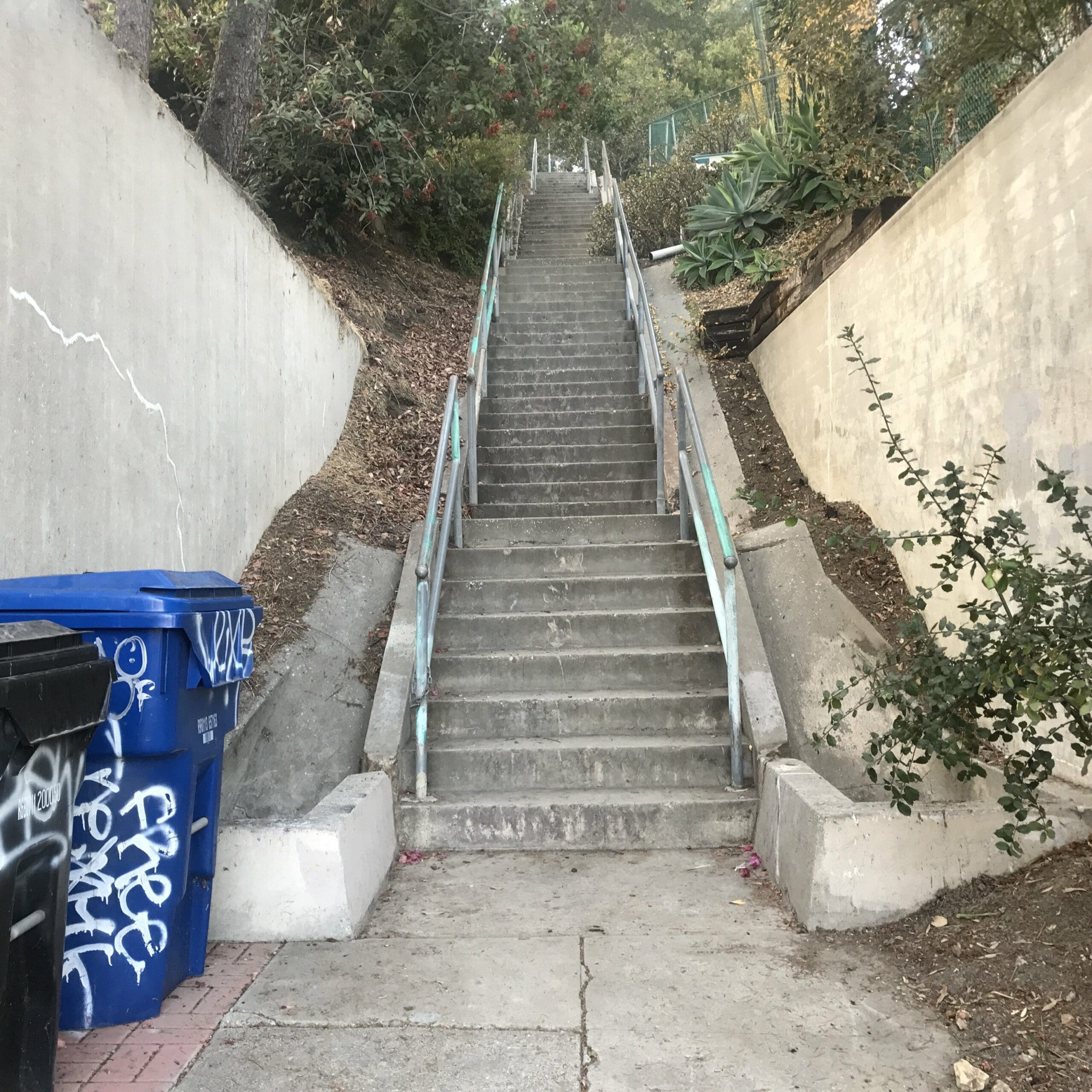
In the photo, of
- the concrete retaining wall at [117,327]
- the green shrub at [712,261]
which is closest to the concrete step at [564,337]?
the green shrub at [712,261]

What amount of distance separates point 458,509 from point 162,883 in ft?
11.6

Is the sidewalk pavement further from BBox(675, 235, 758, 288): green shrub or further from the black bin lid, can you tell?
BBox(675, 235, 758, 288): green shrub

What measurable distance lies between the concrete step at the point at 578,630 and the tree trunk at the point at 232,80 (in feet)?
14.7

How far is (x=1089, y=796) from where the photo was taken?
3.32 m

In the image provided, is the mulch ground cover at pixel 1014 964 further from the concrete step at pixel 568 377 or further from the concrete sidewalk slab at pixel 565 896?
the concrete step at pixel 568 377

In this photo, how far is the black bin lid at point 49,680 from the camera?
196cm

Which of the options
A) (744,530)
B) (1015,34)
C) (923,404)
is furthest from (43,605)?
(1015,34)

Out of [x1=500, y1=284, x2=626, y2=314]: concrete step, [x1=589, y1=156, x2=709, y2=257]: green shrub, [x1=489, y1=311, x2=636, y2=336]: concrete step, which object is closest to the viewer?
[x1=489, y1=311, x2=636, y2=336]: concrete step

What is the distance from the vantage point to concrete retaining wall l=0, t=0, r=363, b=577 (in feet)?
10.3

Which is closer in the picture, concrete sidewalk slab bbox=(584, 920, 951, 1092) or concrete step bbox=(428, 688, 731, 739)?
concrete sidewalk slab bbox=(584, 920, 951, 1092)

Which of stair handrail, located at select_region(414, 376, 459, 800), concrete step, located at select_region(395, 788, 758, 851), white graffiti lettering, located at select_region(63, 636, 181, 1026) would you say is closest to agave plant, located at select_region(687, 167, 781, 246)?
stair handrail, located at select_region(414, 376, 459, 800)

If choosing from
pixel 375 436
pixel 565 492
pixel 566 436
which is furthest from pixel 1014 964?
pixel 375 436

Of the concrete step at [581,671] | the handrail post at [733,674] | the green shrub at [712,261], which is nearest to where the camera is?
the handrail post at [733,674]

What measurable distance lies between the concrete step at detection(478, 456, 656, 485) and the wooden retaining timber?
6.11 ft
